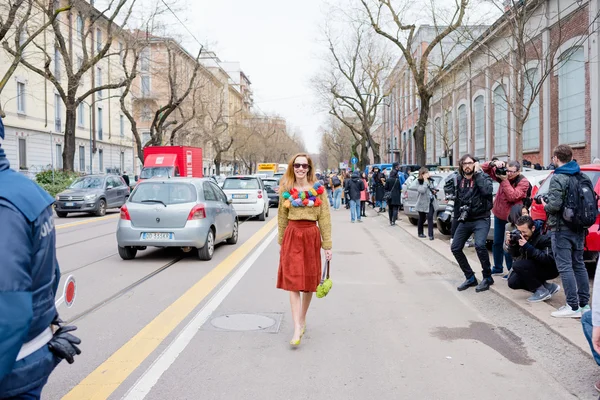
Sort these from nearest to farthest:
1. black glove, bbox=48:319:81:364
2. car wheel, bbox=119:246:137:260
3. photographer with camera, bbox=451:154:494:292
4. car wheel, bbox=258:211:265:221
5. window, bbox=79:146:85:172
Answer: black glove, bbox=48:319:81:364, photographer with camera, bbox=451:154:494:292, car wheel, bbox=119:246:137:260, car wheel, bbox=258:211:265:221, window, bbox=79:146:85:172

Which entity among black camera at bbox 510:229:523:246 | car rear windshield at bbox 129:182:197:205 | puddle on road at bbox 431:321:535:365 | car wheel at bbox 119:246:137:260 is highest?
car rear windshield at bbox 129:182:197:205

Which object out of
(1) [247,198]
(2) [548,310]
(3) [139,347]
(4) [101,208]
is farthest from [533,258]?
(4) [101,208]

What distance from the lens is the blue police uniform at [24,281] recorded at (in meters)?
1.84

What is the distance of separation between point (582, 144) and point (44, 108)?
33.1 meters

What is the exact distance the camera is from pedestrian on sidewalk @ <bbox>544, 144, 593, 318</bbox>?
603cm

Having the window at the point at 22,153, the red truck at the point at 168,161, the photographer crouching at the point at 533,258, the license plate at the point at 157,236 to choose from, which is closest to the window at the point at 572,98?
the photographer crouching at the point at 533,258

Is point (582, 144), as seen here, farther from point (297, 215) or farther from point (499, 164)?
point (297, 215)

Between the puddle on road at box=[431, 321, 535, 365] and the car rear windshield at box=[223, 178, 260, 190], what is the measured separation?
14500 mm

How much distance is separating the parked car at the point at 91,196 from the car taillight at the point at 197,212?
1305cm

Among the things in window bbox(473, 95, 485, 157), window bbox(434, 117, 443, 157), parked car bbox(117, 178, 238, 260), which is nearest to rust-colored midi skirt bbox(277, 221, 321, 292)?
parked car bbox(117, 178, 238, 260)

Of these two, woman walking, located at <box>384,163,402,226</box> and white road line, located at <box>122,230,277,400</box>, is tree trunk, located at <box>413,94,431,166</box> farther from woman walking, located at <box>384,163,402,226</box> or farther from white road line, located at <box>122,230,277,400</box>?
white road line, located at <box>122,230,277,400</box>

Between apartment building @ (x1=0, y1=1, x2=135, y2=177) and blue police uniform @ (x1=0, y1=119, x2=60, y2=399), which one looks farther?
apartment building @ (x1=0, y1=1, x2=135, y2=177)

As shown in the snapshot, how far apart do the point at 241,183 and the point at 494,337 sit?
50.1 ft

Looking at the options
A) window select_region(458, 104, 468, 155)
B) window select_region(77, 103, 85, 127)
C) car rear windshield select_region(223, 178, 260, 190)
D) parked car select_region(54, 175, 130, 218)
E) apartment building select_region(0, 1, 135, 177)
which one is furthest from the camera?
window select_region(77, 103, 85, 127)
